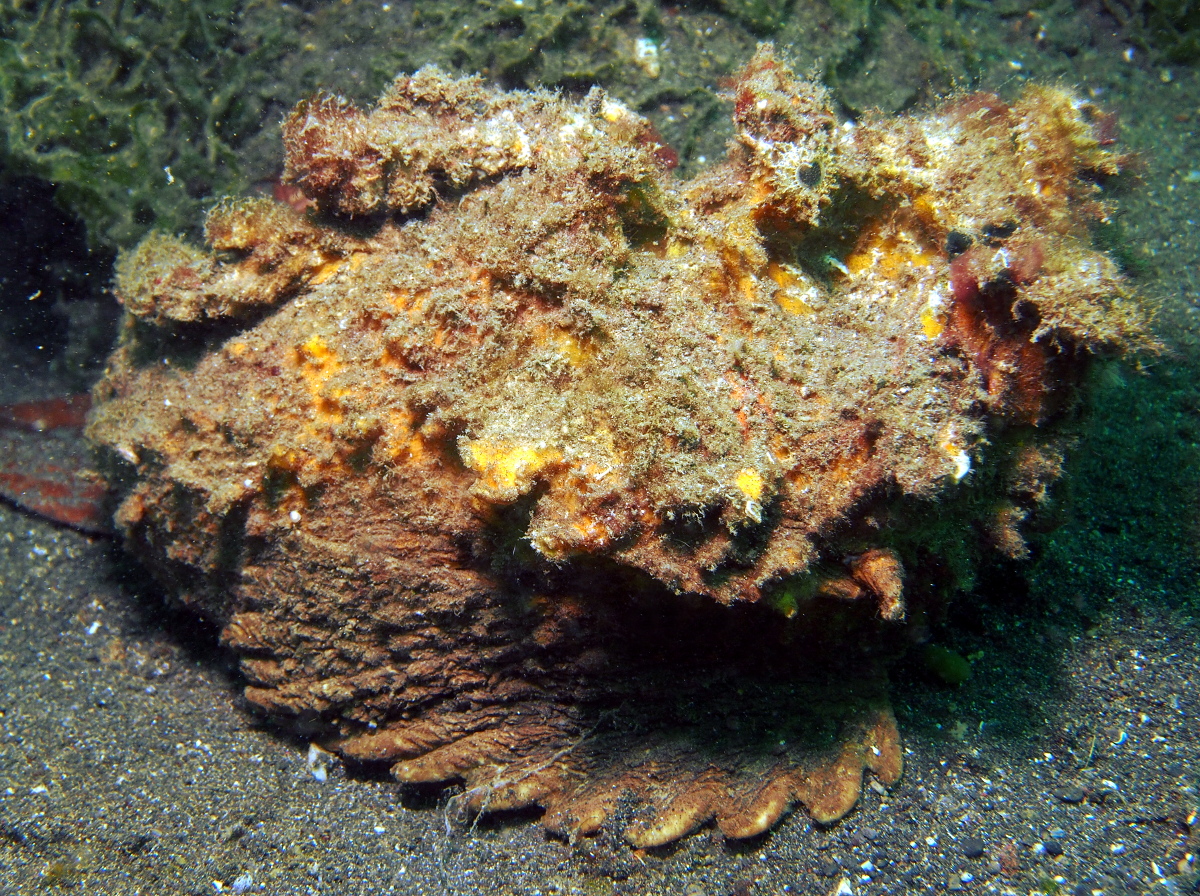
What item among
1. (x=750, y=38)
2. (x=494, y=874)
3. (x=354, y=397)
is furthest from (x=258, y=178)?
(x=494, y=874)

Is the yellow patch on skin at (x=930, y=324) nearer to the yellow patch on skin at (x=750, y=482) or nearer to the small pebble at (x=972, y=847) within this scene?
the yellow patch on skin at (x=750, y=482)

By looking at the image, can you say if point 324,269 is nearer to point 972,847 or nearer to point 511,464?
point 511,464

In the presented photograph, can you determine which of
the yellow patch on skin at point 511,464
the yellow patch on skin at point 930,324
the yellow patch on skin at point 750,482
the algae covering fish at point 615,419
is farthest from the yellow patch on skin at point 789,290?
the yellow patch on skin at point 511,464

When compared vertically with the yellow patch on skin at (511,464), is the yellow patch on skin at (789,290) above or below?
above

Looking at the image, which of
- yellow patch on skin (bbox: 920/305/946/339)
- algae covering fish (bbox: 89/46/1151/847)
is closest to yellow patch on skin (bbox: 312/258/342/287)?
algae covering fish (bbox: 89/46/1151/847)

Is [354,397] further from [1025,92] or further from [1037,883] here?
[1037,883]

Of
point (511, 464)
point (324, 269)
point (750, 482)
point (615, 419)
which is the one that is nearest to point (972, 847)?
point (750, 482)
